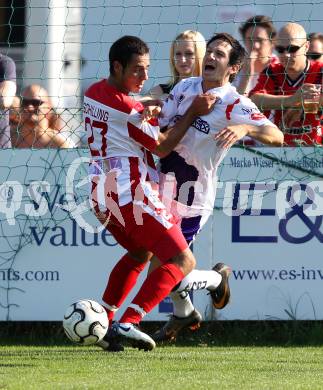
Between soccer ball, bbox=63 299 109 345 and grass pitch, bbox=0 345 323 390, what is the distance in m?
0.19

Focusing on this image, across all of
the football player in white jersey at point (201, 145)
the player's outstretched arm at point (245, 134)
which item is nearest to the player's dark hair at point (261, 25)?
the football player in white jersey at point (201, 145)

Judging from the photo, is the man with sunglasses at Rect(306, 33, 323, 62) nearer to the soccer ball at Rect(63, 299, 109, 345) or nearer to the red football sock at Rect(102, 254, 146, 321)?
the red football sock at Rect(102, 254, 146, 321)

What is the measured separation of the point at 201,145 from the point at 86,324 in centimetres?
147

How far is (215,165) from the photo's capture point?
764cm

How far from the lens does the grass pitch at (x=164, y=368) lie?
20.5 ft

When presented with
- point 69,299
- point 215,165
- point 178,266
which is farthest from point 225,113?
point 69,299

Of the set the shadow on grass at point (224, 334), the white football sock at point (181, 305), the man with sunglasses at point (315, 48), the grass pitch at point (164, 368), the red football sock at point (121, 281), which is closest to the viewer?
the grass pitch at point (164, 368)

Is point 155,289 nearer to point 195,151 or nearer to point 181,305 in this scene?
point 181,305

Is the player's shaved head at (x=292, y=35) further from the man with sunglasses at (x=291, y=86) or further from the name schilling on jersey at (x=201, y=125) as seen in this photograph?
the name schilling on jersey at (x=201, y=125)

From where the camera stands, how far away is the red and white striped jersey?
707cm

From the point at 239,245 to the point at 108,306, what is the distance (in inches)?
59.0

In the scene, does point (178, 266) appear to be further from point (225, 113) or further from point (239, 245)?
point (239, 245)

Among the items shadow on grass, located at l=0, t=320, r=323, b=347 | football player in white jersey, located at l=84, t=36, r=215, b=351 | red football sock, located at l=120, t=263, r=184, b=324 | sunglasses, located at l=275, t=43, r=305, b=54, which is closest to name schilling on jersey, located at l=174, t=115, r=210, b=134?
football player in white jersey, located at l=84, t=36, r=215, b=351

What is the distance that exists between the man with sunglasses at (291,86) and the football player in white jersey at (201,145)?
131cm
